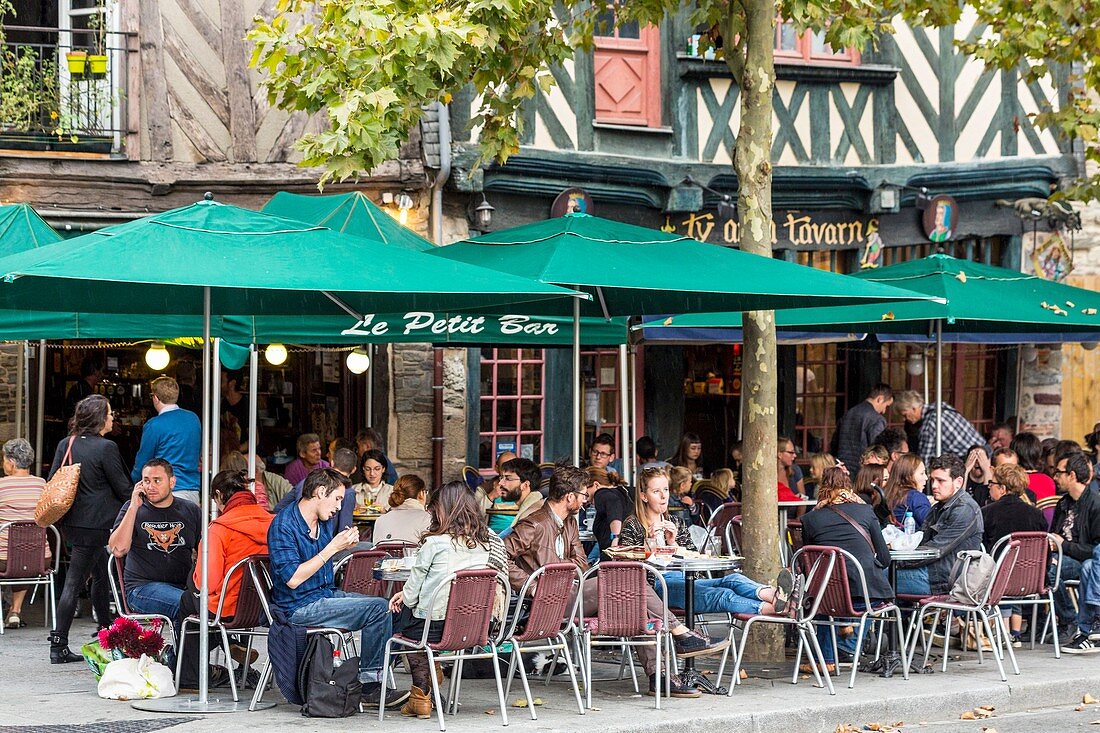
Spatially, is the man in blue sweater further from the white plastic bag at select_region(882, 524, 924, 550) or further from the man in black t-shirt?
the white plastic bag at select_region(882, 524, 924, 550)

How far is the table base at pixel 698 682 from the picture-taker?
26.9 ft

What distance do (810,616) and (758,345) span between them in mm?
1860

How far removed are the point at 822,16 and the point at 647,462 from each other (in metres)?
3.95

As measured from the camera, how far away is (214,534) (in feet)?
25.0

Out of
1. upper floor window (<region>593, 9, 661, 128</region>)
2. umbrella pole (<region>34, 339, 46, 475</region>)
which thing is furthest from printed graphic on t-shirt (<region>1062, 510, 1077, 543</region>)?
umbrella pole (<region>34, 339, 46, 475</region>)

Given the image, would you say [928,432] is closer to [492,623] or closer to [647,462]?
[647,462]

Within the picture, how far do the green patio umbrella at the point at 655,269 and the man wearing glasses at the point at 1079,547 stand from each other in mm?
2281

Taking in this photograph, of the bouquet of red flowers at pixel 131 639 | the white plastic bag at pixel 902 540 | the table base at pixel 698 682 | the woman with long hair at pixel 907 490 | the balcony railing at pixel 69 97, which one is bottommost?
the table base at pixel 698 682

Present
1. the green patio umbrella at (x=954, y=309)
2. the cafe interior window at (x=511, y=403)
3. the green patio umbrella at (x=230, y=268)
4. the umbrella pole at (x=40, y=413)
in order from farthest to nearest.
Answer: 1. the cafe interior window at (x=511, y=403)
2. the umbrella pole at (x=40, y=413)
3. the green patio umbrella at (x=954, y=309)
4. the green patio umbrella at (x=230, y=268)

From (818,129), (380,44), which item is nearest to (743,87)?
(380,44)

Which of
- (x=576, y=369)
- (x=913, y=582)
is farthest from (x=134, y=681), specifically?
(x=913, y=582)

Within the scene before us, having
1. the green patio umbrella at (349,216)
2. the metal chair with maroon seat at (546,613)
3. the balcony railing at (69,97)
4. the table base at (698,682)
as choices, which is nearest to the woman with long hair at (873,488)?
the table base at (698,682)

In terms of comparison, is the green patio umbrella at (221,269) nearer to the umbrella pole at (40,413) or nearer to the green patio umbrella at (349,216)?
the green patio umbrella at (349,216)

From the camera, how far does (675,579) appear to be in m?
8.68
